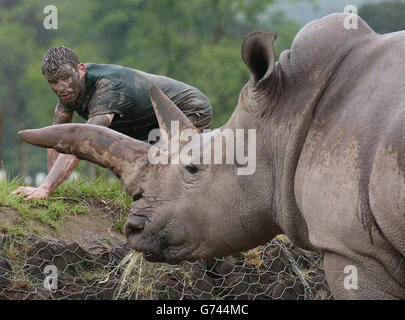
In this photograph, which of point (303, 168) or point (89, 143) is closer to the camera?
point (303, 168)

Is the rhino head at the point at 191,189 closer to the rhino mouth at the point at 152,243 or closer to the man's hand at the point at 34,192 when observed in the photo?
the rhino mouth at the point at 152,243

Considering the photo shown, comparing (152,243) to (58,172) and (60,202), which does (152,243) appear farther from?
(60,202)

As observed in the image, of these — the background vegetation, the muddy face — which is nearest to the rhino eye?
the muddy face

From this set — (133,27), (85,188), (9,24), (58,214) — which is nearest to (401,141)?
(58,214)

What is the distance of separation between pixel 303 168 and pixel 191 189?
24.5 inches

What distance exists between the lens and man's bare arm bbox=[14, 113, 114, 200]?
225 inches

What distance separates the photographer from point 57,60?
5.87 m

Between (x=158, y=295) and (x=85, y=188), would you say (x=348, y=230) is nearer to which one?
(x=158, y=295)

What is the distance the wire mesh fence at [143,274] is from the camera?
509 cm

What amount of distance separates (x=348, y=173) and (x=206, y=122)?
12.8 ft

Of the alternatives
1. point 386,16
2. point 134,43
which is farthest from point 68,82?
point 134,43

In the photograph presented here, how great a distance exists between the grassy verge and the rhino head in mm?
1970

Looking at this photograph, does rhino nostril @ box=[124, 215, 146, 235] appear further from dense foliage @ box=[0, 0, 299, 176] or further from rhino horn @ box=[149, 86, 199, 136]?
dense foliage @ box=[0, 0, 299, 176]

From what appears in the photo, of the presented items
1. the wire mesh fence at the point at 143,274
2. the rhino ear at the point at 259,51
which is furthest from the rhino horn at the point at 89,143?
the wire mesh fence at the point at 143,274
